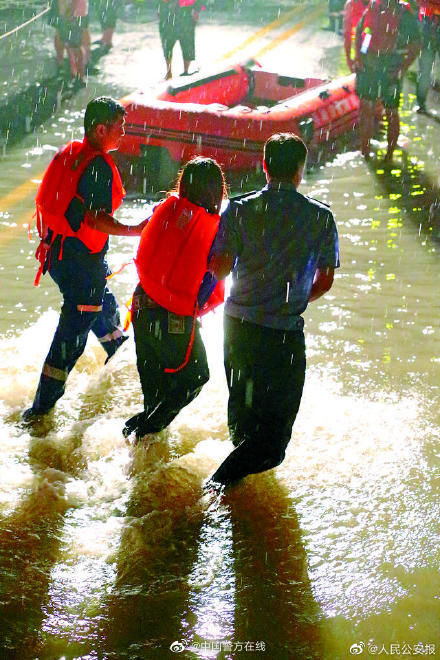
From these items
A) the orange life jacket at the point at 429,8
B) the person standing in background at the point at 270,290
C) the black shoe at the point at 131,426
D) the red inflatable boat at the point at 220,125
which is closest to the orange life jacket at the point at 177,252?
the person standing in background at the point at 270,290

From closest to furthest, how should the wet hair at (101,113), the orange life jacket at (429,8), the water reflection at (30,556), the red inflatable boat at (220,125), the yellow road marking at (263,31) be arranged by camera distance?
the water reflection at (30,556) → the wet hair at (101,113) → the red inflatable boat at (220,125) → the orange life jacket at (429,8) → the yellow road marking at (263,31)

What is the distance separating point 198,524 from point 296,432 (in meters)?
1.07

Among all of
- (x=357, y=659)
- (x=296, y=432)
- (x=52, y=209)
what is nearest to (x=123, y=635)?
(x=357, y=659)

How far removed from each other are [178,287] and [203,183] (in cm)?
50

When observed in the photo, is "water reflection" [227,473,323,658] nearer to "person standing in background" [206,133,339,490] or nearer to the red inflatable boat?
"person standing in background" [206,133,339,490]

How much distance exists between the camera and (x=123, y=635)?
3.52m

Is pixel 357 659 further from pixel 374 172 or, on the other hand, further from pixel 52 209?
pixel 374 172

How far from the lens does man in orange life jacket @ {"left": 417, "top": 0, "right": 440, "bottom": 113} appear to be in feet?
35.4

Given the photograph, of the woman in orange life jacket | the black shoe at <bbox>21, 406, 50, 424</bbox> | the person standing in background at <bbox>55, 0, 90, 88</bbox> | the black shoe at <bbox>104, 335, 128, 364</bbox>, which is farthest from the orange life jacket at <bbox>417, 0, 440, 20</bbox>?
the black shoe at <bbox>21, 406, 50, 424</bbox>

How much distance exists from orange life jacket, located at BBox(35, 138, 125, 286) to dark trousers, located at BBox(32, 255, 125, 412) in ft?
0.38

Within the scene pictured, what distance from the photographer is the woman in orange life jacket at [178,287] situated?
4.04m

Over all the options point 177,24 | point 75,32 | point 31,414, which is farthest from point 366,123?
point 31,414

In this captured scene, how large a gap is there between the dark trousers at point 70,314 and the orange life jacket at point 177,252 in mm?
668

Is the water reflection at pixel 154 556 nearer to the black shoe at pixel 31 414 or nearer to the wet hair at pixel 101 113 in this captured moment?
the black shoe at pixel 31 414
